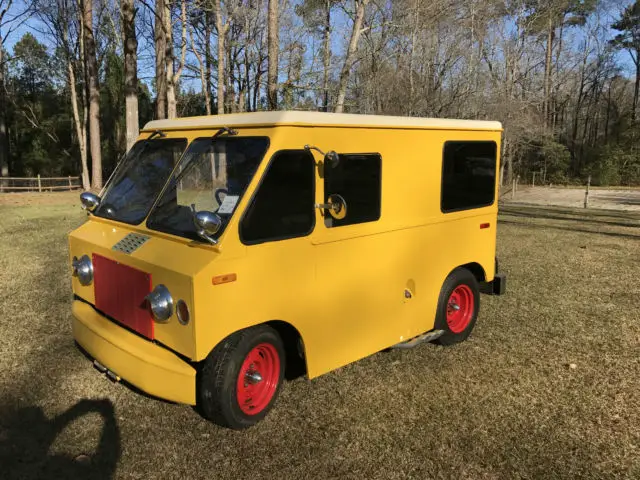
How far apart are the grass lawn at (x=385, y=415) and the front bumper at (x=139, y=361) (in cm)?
40

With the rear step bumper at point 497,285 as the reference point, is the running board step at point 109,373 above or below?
below

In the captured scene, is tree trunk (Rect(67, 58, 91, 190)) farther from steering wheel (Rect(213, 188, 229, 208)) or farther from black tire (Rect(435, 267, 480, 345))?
steering wheel (Rect(213, 188, 229, 208))

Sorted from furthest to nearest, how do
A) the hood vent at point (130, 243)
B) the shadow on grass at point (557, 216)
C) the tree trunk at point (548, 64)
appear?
the tree trunk at point (548, 64)
the shadow on grass at point (557, 216)
the hood vent at point (130, 243)

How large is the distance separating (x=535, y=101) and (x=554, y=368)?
25.9m

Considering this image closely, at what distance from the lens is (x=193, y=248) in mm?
3400

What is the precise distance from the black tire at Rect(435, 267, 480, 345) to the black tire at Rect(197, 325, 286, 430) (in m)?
2.02

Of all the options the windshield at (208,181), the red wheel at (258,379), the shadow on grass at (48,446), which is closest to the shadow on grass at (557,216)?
the red wheel at (258,379)

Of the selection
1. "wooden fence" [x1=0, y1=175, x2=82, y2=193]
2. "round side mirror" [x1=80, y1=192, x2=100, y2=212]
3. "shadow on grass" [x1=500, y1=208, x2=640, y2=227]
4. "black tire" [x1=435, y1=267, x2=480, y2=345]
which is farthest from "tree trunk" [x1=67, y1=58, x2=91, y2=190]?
"black tire" [x1=435, y1=267, x2=480, y2=345]

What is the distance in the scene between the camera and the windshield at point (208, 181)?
3.49 metres

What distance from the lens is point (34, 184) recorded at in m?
26.0

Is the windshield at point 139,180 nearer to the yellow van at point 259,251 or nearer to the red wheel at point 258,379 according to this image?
the yellow van at point 259,251

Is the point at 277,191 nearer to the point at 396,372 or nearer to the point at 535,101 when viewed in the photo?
the point at 396,372

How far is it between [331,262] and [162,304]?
49.6 inches

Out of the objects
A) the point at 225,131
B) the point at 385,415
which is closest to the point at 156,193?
the point at 225,131
